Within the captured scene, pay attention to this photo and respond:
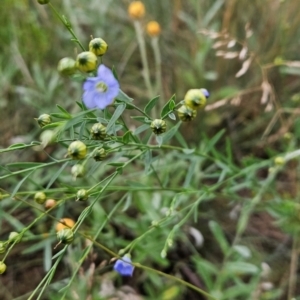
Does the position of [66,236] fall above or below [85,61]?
below

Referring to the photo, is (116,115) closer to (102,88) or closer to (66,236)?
(102,88)

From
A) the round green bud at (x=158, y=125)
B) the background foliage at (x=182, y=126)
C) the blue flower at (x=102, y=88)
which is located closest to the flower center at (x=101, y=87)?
the blue flower at (x=102, y=88)

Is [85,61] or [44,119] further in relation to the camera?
[44,119]

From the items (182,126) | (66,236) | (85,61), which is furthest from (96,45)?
(182,126)

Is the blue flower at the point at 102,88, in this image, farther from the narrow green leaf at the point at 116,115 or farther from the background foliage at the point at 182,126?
the background foliage at the point at 182,126

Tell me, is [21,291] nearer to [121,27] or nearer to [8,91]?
[8,91]

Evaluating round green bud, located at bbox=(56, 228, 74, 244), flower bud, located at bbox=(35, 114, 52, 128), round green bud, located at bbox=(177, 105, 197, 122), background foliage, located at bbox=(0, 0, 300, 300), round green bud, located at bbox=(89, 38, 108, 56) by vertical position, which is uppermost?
round green bud, located at bbox=(89, 38, 108, 56)

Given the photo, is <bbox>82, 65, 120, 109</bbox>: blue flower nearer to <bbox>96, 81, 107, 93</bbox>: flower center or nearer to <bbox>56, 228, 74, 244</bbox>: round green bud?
<bbox>96, 81, 107, 93</bbox>: flower center

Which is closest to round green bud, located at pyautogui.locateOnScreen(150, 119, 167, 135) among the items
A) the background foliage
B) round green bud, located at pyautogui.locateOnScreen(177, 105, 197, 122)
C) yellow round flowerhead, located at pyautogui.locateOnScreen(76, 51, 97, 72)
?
round green bud, located at pyautogui.locateOnScreen(177, 105, 197, 122)
